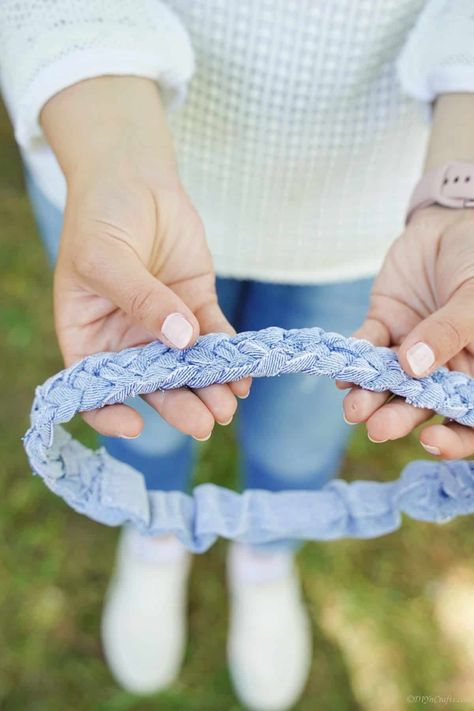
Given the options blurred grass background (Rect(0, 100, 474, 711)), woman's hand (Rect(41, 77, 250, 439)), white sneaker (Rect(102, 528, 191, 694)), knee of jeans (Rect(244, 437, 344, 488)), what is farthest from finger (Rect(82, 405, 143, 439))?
blurred grass background (Rect(0, 100, 474, 711))

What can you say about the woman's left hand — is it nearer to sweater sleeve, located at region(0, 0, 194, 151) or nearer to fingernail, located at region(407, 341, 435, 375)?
fingernail, located at region(407, 341, 435, 375)

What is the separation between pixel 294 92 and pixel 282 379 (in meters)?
0.35

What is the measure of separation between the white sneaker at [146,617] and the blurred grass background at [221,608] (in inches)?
1.1

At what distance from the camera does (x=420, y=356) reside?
552mm

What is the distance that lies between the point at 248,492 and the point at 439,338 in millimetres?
313

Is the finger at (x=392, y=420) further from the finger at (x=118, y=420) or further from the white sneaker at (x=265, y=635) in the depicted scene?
the white sneaker at (x=265, y=635)

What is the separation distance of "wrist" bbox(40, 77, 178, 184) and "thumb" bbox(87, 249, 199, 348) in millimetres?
99

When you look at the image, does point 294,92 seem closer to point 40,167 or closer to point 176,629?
point 40,167

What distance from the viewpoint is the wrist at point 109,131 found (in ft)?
2.07

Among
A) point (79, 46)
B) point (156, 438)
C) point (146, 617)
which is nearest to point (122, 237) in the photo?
point (79, 46)

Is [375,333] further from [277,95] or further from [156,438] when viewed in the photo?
[156,438]

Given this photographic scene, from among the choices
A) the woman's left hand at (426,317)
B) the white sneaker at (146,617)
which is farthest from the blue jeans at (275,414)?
the woman's left hand at (426,317)

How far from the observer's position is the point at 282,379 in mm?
951

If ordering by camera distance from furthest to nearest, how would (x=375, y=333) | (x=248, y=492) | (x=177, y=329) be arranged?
(x=248, y=492)
(x=375, y=333)
(x=177, y=329)
